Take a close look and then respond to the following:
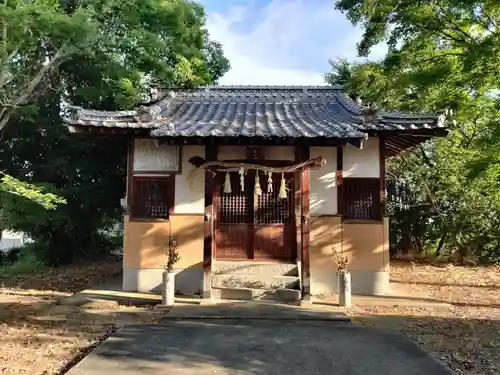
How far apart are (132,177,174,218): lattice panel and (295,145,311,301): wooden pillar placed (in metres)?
2.98

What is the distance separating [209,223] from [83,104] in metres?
6.90

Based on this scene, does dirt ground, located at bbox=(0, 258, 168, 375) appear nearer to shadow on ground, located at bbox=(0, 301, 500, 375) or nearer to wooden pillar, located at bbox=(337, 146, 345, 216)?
shadow on ground, located at bbox=(0, 301, 500, 375)

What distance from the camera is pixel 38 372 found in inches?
203

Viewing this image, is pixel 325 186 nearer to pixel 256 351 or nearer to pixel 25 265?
pixel 256 351

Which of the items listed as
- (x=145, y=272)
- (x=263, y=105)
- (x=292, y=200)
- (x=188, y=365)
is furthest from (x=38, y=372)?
(x=263, y=105)

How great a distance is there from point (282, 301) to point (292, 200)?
233 cm

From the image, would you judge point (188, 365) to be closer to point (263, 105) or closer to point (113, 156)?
point (263, 105)

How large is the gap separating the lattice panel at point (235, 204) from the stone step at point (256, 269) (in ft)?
3.33

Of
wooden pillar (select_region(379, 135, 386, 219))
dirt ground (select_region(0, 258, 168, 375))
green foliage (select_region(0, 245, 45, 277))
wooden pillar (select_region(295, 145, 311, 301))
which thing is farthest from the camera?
green foliage (select_region(0, 245, 45, 277))

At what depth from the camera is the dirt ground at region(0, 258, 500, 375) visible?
18.7 feet

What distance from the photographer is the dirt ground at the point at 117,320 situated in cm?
571

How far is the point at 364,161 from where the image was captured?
10.2 metres

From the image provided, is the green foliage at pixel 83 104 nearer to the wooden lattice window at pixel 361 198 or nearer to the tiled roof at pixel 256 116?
the tiled roof at pixel 256 116

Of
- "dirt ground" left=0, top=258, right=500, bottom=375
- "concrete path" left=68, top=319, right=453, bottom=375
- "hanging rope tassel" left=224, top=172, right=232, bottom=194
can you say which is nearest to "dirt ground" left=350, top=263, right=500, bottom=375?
"dirt ground" left=0, top=258, right=500, bottom=375
